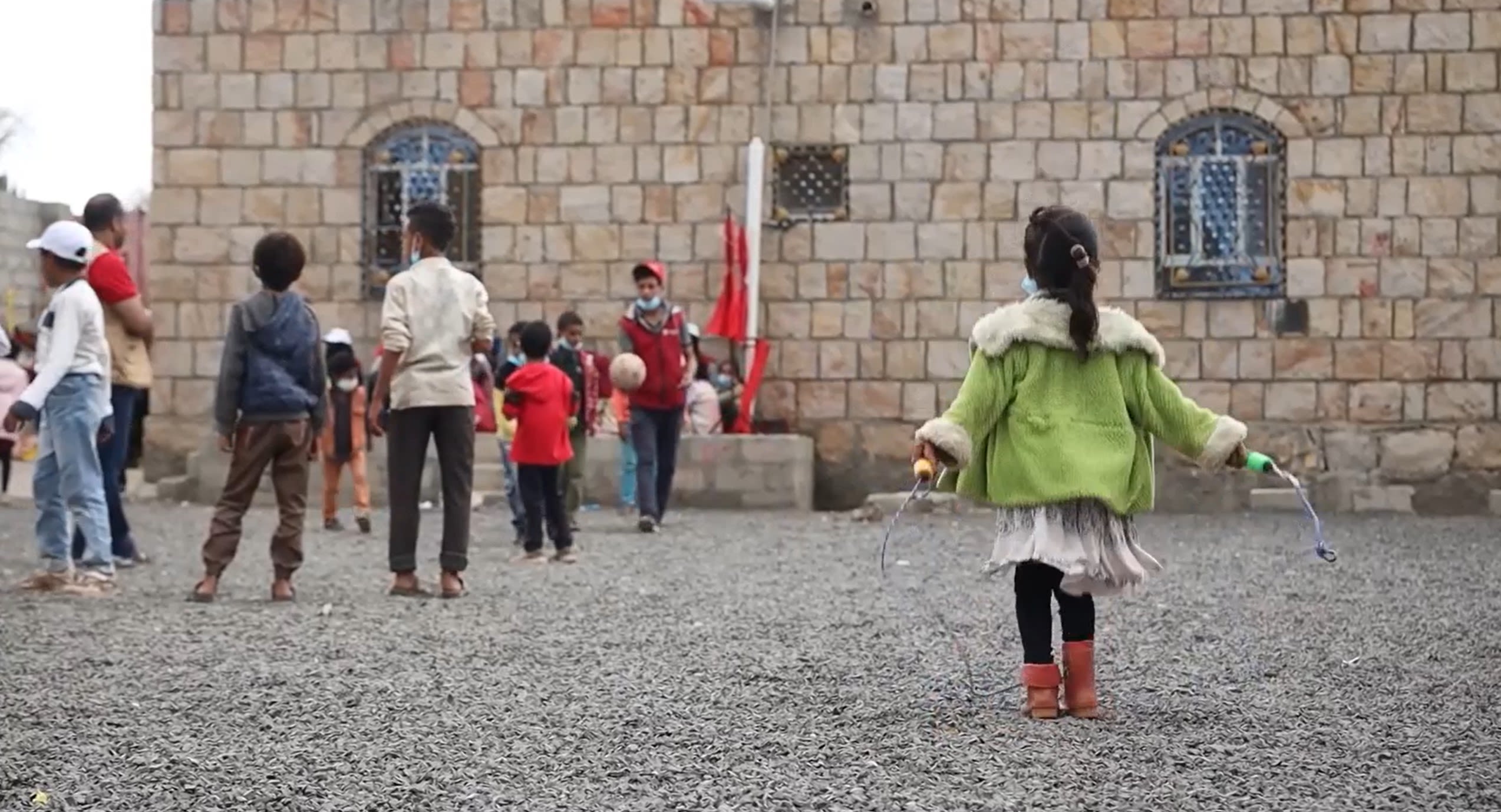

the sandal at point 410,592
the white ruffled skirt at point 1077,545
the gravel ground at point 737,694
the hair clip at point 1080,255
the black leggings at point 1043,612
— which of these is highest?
the hair clip at point 1080,255

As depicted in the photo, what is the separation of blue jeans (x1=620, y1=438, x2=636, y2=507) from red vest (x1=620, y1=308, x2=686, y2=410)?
1.77 metres

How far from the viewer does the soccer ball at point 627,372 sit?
12.9 m

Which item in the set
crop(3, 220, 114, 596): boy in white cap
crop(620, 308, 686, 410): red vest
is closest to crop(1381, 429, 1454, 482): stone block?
crop(620, 308, 686, 410): red vest

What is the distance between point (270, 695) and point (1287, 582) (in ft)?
17.9

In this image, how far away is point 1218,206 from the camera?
54.0 feet

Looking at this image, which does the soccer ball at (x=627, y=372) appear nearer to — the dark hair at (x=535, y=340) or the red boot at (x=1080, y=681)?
the dark hair at (x=535, y=340)

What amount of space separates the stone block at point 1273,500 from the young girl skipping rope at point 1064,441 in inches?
393

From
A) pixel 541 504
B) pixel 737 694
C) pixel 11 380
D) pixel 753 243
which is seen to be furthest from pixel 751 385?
pixel 737 694

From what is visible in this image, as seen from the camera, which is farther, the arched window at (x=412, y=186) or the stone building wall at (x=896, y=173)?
the arched window at (x=412, y=186)

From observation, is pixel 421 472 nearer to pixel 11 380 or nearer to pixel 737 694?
pixel 737 694

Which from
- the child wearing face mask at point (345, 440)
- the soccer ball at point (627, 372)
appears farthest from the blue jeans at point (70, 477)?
the child wearing face mask at point (345, 440)

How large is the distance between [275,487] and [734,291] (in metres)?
7.54

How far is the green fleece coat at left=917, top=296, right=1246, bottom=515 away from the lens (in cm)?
598

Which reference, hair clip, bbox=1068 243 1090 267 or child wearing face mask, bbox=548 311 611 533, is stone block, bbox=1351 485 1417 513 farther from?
hair clip, bbox=1068 243 1090 267
